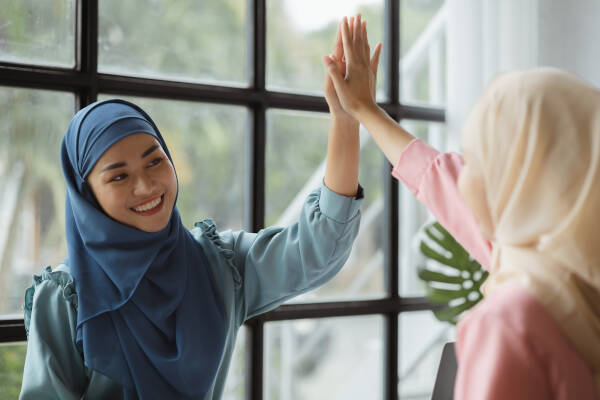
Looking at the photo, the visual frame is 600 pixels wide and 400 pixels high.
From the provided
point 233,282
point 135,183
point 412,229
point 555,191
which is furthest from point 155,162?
point 412,229

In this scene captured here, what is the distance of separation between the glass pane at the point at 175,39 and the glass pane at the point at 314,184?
0.96 feet

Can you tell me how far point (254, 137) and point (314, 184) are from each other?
0.38 metres

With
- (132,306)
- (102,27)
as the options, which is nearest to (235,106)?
(102,27)

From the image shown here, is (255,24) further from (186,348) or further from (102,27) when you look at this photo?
(186,348)

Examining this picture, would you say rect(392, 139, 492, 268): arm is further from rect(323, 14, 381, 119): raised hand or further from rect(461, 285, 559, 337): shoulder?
rect(461, 285, 559, 337): shoulder

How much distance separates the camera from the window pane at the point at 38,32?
6.46 feet

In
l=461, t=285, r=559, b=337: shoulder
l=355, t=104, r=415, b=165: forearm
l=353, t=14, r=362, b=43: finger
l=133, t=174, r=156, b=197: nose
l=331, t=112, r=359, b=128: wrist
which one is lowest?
l=461, t=285, r=559, b=337: shoulder

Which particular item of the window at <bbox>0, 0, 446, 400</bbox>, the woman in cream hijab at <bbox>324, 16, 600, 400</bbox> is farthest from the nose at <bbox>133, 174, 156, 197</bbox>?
the woman in cream hijab at <bbox>324, 16, 600, 400</bbox>

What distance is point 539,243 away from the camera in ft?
2.97

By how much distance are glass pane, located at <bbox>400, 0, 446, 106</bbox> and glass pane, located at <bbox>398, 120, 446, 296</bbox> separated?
0.43 ft

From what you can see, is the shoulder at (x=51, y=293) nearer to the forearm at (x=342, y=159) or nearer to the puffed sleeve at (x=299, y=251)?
the puffed sleeve at (x=299, y=251)

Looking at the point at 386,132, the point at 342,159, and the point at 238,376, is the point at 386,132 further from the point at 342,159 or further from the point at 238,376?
the point at 238,376

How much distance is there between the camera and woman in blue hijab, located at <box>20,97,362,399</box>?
143cm

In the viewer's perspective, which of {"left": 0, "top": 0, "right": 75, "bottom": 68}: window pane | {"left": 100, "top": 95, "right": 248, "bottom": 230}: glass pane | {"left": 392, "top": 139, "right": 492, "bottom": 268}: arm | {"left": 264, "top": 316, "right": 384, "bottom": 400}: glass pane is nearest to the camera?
{"left": 392, "top": 139, "right": 492, "bottom": 268}: arm
